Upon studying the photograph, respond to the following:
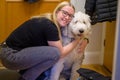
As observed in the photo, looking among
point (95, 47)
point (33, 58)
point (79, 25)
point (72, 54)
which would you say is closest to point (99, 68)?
point (95, 47)

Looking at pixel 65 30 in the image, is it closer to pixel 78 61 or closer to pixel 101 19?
pixel 78 61

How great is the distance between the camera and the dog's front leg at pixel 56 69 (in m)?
2.00

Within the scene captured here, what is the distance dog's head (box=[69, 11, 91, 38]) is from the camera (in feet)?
6.22

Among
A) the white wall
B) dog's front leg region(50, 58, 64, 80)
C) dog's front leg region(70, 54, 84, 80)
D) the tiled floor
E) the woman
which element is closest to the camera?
the woman

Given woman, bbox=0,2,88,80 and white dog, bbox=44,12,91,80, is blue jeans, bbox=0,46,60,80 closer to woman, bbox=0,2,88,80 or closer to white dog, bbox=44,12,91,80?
woman, bbox=0,2,88,80

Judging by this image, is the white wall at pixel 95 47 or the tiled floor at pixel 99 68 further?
the white wall at pixel 95 47

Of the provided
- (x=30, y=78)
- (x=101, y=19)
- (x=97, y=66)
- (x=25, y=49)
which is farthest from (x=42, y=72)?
(x=97, y=66)

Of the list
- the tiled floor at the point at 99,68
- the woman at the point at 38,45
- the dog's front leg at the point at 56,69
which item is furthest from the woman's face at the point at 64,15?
the tiled floor at the point at 99,68

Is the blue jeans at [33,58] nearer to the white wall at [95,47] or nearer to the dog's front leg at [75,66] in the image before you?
the dog's front leg at [75,66]

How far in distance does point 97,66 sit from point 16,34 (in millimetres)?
1459

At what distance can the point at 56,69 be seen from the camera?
201 centimetres

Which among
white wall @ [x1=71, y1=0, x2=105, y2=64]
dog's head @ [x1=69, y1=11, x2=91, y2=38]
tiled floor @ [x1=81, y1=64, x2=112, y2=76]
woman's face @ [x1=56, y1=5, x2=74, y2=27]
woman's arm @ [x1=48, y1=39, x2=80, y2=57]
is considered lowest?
tiled floor @ [x1=81, y1=64, x2=112, y2=76]

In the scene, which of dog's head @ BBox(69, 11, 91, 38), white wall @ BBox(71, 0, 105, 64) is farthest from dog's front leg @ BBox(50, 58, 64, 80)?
white wall @ BBox(71, 0, 105, 64)

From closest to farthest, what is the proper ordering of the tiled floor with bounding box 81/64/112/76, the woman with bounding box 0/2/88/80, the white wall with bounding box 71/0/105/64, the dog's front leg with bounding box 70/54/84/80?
1. the woman with bounding box 0/2/88/80
2. the dog's front leg with bounding box 70/54/84/80
3. the tiled floor with bounding box 81/64/112/76
4. the white wall with bounding box 71/0/105/64
